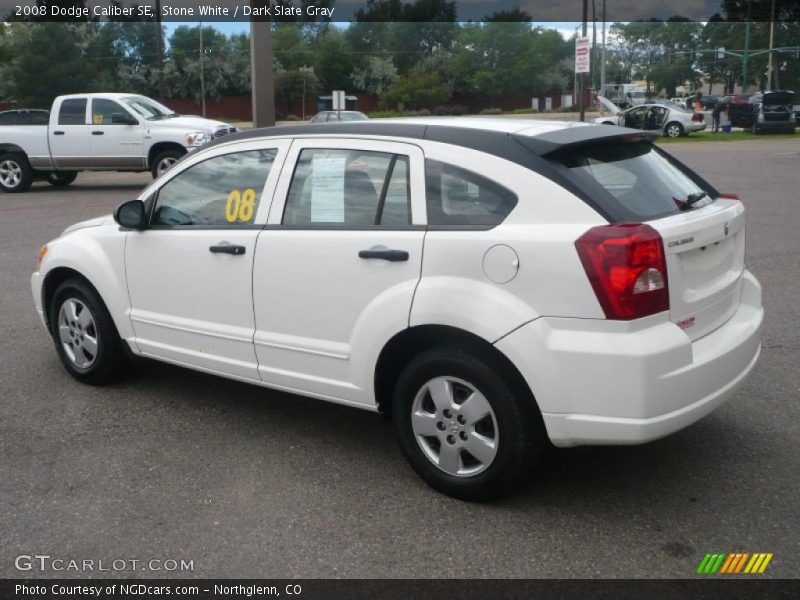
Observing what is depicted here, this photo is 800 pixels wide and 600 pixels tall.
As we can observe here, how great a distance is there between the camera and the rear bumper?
11.6 feet

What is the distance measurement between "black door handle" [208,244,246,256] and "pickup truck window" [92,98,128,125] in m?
15.0

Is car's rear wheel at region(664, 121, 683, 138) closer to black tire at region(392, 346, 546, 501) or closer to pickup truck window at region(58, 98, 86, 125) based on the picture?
pickup truck window at region(58, 98, 86, 125)

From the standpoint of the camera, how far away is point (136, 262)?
208 inches

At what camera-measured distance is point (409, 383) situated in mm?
4051

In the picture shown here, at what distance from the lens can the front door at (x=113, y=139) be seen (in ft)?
60.4

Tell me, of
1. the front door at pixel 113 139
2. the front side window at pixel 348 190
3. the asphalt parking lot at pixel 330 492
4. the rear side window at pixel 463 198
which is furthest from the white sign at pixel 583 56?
the rear side window at pixel 463 198

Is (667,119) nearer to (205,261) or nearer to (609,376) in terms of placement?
(205,261)

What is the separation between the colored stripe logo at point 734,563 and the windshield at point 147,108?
672 inches

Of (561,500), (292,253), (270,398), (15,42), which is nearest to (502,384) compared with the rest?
(561,500)

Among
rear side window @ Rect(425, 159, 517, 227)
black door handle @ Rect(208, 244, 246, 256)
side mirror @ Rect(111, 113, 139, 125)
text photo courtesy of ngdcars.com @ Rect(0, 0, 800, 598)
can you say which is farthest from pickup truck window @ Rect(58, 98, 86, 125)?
rear side window @ Rect(425, 159, 517, 227)

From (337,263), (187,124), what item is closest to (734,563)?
(337,263)

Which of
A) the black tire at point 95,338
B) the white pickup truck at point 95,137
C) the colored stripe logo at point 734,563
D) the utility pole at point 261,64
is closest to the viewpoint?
the colored stripe logo at point 734,563

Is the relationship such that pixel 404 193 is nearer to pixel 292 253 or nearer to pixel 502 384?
pixel 292 253

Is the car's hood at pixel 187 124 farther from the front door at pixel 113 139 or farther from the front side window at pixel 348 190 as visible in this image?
the front side window at pixel 348 190
